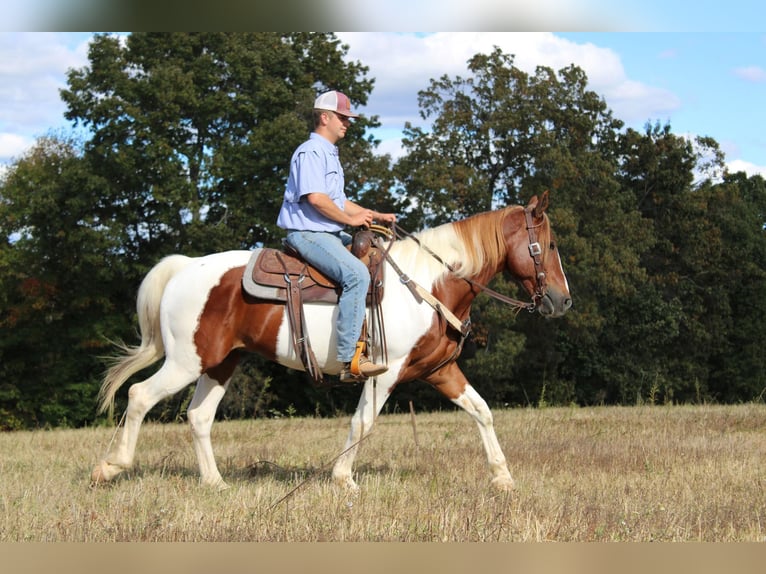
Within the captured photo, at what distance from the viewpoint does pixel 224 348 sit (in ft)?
22.6

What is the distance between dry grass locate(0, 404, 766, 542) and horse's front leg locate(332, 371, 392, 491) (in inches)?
7.2

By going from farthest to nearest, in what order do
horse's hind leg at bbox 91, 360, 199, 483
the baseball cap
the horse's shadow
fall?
the horse's shadow < horse's hind leg at bbox 91, 360, 199, 483 < the baseball cap

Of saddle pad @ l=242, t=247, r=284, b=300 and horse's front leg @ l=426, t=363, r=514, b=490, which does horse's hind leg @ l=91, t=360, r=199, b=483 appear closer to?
saddle pad @ l=242, t=247, r=284, b=300

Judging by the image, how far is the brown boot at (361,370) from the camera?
6.53m

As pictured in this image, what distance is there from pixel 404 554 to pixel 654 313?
36025 millimetres

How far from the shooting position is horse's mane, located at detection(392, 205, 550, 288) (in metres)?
6.98

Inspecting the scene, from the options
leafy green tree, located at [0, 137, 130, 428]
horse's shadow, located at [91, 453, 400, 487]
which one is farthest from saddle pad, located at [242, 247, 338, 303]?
leafy green tree, located at [0, 137, 130, 428]

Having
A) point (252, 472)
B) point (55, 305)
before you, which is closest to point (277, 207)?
point (55, 305)

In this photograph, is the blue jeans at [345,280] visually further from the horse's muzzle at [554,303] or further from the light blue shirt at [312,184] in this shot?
the horse's muzzle at [554,303]

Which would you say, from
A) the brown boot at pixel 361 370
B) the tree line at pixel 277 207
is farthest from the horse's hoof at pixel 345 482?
the tree line at pixel 277 207

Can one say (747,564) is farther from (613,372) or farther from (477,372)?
(613,372)

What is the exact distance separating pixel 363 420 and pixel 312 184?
1.89m

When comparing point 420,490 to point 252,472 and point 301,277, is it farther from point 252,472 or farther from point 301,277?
point 252,472

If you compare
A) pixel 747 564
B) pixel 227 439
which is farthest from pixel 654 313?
pixel 747 564
